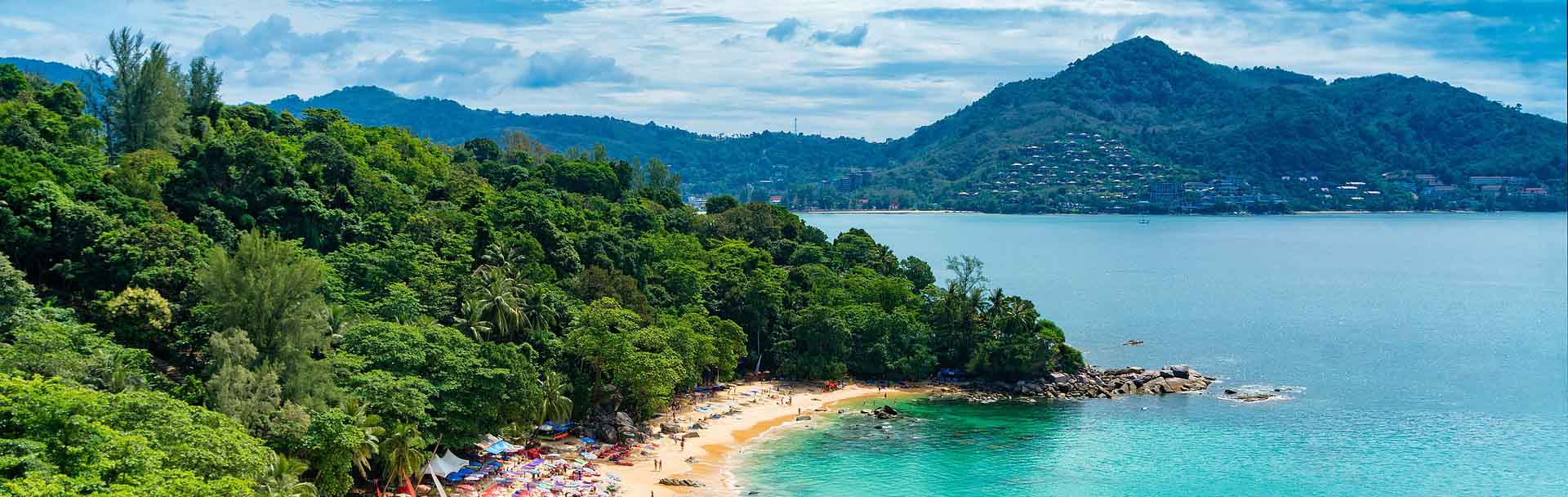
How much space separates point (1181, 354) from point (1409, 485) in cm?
2774

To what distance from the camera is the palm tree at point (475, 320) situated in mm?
40719

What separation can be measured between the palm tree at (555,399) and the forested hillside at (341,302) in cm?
12

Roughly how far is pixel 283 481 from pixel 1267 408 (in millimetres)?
47134

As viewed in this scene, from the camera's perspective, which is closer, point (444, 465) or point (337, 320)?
point (444, 465)

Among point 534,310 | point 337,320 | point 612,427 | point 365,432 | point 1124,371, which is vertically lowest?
point 1124,371

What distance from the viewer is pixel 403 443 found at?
3164 cm

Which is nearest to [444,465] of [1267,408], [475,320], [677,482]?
[677,482]

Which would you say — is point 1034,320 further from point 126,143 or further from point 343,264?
point 126,143

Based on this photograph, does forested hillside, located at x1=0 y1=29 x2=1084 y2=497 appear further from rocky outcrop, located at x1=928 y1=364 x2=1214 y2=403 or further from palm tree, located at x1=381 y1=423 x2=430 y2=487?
rocky outcrop, located at x1=928 y1=364 x2=1214 y2=403

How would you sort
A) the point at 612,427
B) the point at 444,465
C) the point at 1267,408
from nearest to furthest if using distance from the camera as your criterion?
the point at 444,465
the point at 612,427
the point at 1267,408

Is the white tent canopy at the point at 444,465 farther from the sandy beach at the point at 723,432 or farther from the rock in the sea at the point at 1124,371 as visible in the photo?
the rock in the sea at the point at 1124,371

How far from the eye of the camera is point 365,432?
99.7 ft

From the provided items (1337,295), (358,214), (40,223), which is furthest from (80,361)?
(1337,295)

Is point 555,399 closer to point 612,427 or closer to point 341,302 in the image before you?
point 612,427
